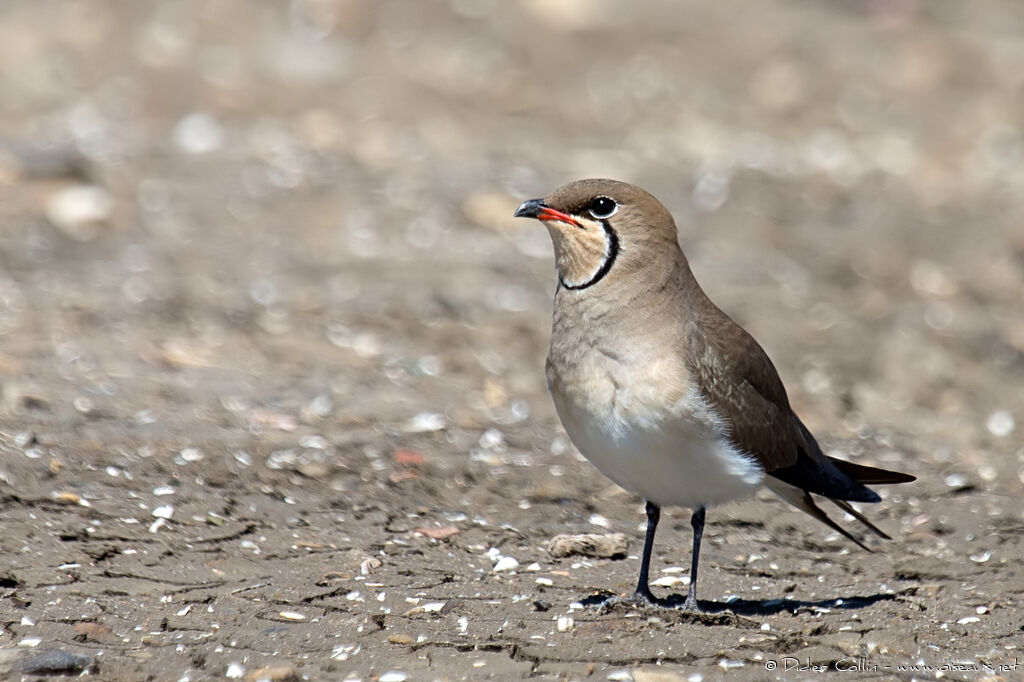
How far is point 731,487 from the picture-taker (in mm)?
4750

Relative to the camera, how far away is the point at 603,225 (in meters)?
4.78

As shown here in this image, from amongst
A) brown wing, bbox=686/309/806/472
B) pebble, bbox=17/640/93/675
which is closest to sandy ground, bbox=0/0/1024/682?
pebble, bbox=17/640/93/675

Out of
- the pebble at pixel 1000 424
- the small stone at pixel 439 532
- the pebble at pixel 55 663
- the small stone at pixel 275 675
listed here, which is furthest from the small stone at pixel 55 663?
the pebble at pixel 1000 424

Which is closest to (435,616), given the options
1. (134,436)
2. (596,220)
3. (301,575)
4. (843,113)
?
(301,575)

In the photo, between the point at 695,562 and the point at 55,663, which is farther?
the point at 695,562

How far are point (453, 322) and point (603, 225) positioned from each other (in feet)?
10.5

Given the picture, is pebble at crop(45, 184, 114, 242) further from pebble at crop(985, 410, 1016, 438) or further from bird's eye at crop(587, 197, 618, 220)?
pebble at crop(985, 410, 1016, 438)

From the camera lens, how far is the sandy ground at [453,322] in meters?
4.60

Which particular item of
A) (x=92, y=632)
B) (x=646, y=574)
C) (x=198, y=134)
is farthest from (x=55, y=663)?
(x=198, y=134)

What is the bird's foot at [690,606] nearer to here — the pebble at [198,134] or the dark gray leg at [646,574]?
the dark gray leg at [646,574]

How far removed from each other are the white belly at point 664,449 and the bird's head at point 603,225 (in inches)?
18.3

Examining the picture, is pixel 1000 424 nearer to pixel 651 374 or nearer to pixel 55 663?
pixel 651 374

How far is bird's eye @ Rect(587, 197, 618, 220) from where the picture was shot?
476cm

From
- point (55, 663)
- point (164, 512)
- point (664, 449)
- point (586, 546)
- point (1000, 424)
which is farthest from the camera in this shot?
point (1000, 424)
